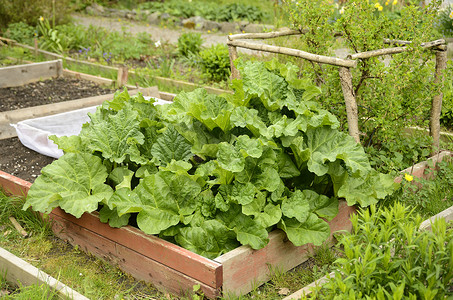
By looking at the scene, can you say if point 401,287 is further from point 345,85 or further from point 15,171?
point 15,171

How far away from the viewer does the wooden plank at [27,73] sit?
20.9 feet

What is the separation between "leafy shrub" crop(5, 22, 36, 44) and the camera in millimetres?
8703

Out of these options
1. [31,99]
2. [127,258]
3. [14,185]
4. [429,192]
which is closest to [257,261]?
[127,258]

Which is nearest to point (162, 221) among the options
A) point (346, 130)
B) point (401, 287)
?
point (401, 287)

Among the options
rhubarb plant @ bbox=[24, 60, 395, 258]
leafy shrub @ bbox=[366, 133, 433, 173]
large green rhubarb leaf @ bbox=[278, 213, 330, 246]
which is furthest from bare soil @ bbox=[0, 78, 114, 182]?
leafy shrub @ bbox=[366, 133, 433, 173]

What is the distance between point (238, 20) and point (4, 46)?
5.09 metres

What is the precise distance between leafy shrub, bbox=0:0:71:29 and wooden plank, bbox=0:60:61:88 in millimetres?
2760

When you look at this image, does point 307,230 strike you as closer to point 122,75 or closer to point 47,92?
point 122,75

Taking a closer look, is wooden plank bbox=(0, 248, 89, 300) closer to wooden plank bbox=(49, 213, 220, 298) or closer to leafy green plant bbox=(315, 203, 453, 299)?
wooden plank bbox=(49, 213, 220, 298)

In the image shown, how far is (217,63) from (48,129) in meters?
2.68

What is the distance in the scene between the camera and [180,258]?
8.58 feet

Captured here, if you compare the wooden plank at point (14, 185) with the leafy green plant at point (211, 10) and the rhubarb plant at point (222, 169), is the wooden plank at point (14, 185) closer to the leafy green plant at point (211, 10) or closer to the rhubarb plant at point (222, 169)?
the rhubarb plant at point (222, 169)

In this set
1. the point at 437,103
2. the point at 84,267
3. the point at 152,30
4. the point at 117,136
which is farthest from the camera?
the point at 152,30

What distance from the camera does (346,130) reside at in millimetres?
3729
